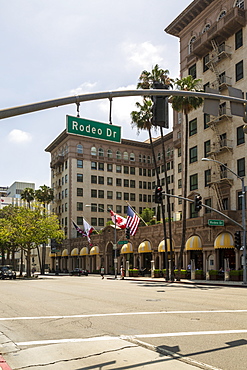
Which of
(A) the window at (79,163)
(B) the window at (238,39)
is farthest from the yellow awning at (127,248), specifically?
(B) the window at (238,39)

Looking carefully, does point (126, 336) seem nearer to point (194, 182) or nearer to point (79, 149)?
point (194, 182)

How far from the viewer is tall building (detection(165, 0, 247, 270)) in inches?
1770

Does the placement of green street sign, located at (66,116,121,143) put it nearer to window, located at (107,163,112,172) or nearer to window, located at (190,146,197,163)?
window, located at (190,146,197,163)

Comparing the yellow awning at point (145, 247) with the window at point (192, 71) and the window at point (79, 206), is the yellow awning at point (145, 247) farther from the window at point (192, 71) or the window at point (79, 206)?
the window at point (79, 206)

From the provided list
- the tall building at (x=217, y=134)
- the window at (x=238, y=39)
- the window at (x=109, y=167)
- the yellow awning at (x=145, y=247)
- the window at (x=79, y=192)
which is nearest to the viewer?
the tall building at (x=217, y=134)

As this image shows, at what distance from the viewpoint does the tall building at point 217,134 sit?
4497 centimetres

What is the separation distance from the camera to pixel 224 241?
142ft

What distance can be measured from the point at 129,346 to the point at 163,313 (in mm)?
5803

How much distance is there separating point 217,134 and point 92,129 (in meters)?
38.1

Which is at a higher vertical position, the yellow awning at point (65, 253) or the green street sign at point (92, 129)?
the green street sign at point (92, 129)

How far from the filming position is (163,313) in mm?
15109

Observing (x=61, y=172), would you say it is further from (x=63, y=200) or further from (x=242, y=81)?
(x=242, y=81)

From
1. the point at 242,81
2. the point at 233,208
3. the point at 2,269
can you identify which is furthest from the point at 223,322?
the point at 2,269

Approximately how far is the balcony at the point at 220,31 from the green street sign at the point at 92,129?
126 feet
